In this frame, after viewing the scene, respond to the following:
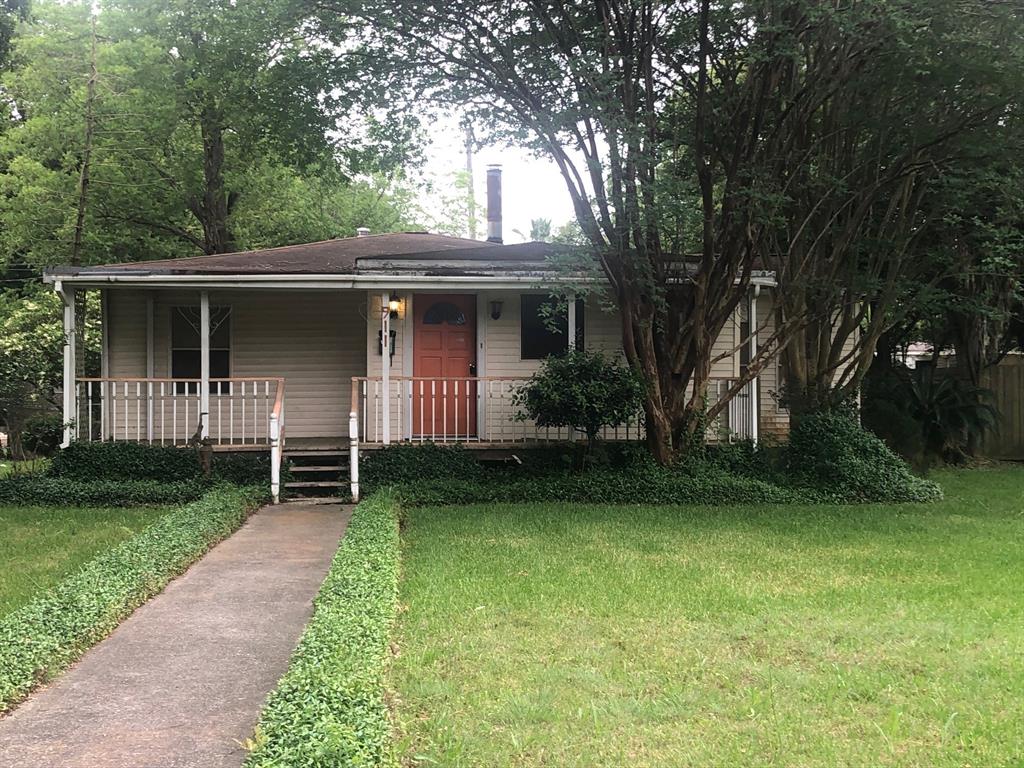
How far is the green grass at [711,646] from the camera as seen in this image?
3.34 m

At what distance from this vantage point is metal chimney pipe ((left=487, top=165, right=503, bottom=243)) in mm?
16406

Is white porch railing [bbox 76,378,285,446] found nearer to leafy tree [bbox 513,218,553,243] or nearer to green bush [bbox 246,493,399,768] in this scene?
leafy tree [bbox 513,218,553,243]

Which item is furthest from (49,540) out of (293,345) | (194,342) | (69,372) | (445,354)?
(445,354)

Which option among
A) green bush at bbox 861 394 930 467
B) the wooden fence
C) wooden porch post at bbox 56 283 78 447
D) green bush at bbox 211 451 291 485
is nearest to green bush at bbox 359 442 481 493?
green bush at bbox 211 451 291 485

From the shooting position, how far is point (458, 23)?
351 inches

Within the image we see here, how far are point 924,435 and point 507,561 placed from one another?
9580 millimetres

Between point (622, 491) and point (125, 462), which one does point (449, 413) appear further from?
point (125, 462)

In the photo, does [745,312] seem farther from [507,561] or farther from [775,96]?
→ [507,561]

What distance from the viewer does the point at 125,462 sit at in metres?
10.2

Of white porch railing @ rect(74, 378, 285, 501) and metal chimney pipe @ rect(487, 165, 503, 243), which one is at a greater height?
metal chimney pipe @ rect(487, 165, 503, 243)

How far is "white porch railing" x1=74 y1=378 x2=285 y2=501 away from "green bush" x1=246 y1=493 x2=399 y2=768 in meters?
5.39

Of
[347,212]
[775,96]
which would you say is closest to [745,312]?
[775,96]

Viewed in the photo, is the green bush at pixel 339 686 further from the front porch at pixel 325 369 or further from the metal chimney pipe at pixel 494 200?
the metal chimney pipe at pixel 494 200

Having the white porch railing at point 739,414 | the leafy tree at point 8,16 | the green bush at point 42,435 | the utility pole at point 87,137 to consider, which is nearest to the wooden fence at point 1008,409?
the white porch railing at point 739,414
